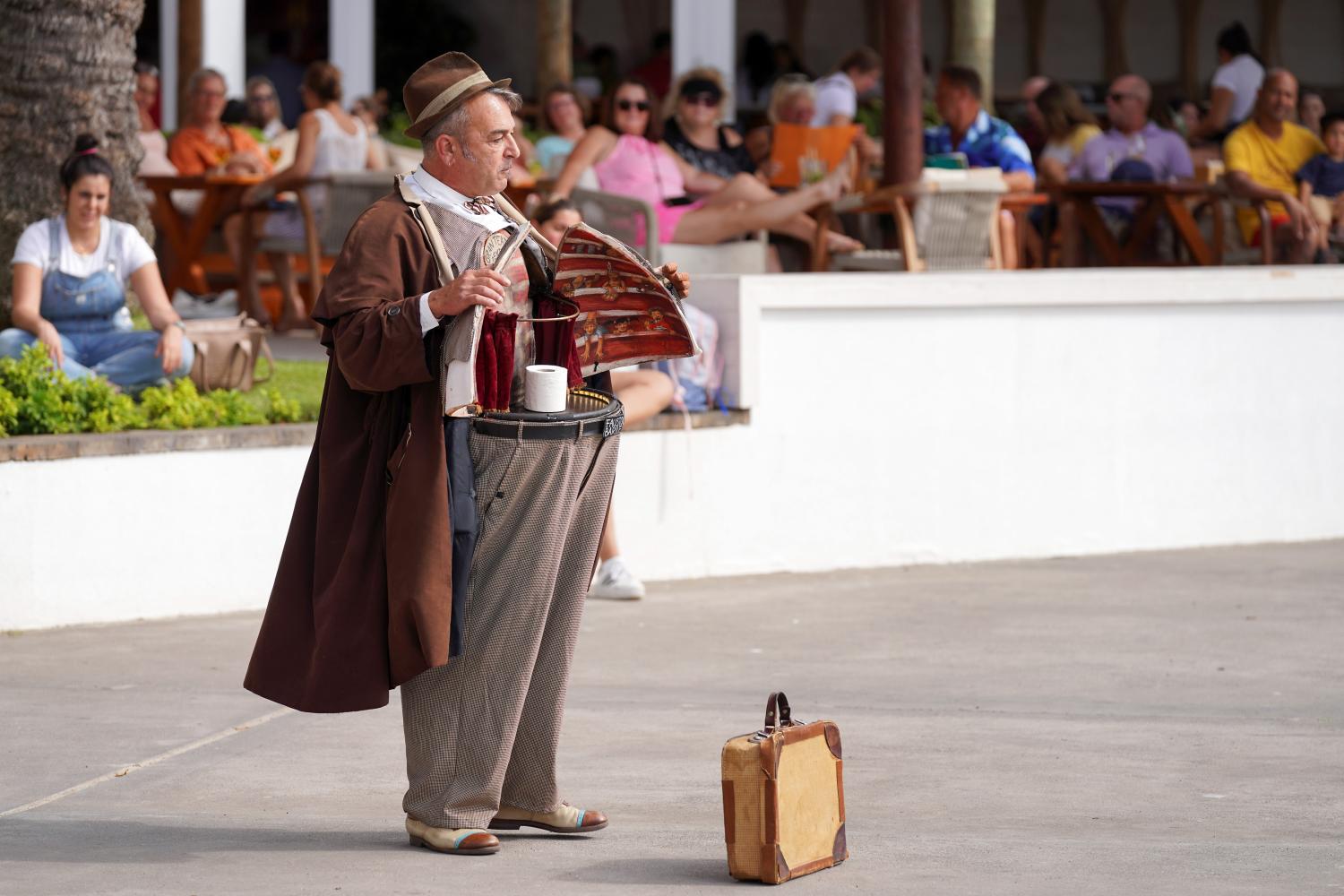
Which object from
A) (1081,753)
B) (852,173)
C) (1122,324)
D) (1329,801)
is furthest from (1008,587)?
(852,173)

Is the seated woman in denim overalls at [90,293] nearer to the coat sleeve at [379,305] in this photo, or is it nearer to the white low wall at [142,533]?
the white low wall at [142,533]

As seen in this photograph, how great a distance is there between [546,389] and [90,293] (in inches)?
163

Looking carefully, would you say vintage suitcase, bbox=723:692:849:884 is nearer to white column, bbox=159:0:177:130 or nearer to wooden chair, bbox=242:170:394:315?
wooden chair, bbox=242:170:394:315

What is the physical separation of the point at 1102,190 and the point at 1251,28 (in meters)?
18.5

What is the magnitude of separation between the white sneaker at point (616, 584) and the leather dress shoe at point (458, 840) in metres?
3.52

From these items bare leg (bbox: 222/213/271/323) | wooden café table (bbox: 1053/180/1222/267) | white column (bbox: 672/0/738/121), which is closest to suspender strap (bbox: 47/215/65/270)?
bare leg (bbox: 222/213/271/323)

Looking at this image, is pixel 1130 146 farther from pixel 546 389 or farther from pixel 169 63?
pixel 546 389

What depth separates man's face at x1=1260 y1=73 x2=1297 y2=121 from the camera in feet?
40.4

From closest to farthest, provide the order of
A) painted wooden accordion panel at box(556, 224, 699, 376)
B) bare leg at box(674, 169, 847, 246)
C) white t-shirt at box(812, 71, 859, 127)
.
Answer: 1. painted wooden accordion panel at box(556, 224, 699, 376)
2. bare leg at box(674, 169, 847, 246)
3. white t-shirt at box(812, 71, 859, 127)

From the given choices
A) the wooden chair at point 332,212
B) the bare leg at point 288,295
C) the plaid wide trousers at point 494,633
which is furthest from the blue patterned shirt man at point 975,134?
the plaid wide trousers at point 494,633

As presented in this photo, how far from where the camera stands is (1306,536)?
33.1 feet

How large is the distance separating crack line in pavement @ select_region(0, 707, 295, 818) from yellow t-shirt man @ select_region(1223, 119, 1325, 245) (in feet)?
24.7

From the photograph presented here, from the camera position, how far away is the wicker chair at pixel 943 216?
10359 mm

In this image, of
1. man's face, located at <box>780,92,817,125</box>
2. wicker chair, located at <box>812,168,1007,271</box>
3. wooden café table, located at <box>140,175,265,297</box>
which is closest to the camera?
wicker chair, located at <box>812,168,1007,271</box>
